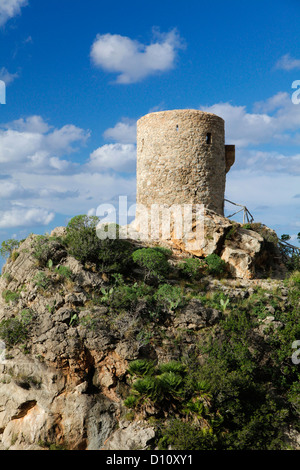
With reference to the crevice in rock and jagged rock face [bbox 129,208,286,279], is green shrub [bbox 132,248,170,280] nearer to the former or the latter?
jagged rock face [bbox 129,208,286,279]

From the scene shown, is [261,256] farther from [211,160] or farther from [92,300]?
[92,300]

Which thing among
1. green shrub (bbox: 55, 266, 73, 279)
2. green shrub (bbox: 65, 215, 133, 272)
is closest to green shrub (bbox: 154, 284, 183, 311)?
green shrub (bbox: 65, 215, 133, 272)

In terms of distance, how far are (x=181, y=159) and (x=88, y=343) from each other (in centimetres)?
1102

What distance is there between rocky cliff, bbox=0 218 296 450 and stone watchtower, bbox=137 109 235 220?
5.48 metres

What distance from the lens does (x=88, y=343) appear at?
46.6 feet

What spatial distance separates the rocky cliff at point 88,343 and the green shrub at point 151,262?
414 millimetres

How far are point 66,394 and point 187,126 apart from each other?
14.1 m

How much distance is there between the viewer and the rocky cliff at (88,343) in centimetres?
1287

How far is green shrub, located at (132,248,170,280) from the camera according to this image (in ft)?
58.7

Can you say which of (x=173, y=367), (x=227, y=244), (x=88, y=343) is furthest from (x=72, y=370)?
(x=227, y=244)
